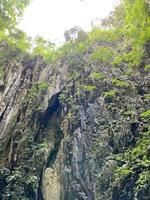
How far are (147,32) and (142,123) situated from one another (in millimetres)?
2669

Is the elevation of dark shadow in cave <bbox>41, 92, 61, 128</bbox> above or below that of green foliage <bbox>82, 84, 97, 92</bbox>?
below

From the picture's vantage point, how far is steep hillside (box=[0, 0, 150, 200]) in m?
7.97

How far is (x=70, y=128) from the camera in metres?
9.43

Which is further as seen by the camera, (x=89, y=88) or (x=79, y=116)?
(x=89, y=88)

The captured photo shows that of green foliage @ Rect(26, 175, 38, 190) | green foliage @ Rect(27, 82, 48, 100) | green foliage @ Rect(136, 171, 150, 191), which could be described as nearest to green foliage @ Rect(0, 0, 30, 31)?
green foliage @ Rect(27, 82, 48, 100)

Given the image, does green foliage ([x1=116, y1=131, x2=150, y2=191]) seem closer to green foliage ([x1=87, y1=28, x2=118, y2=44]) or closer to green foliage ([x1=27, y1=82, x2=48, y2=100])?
green foliage ([x1=27, y1=82, x2=48, y2=100])

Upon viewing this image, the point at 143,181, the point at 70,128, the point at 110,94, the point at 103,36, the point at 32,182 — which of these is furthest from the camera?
the point at 103,36

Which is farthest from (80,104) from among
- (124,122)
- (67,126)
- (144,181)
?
(144,181)

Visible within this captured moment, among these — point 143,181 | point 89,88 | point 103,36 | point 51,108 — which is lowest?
point 143,181

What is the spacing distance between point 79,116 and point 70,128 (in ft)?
1.65

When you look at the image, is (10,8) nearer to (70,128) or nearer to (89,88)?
(89,88)

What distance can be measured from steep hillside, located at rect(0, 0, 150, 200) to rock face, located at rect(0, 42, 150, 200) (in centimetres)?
3

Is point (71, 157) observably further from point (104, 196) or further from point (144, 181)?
point (144, 181)

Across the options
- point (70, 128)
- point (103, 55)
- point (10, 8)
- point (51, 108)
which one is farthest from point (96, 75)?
point (10, 8)
